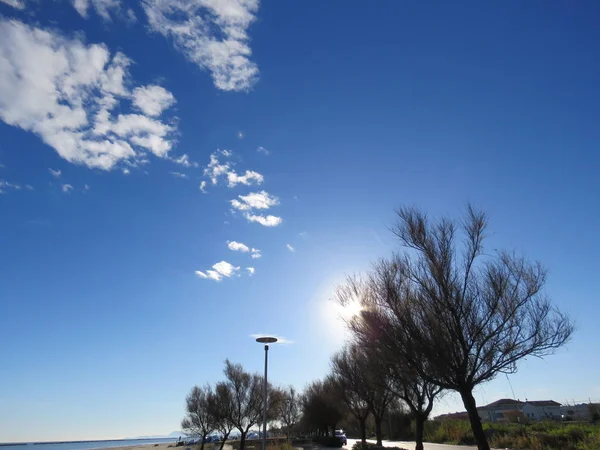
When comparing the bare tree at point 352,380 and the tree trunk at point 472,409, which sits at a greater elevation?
the bare tree at point 352,380

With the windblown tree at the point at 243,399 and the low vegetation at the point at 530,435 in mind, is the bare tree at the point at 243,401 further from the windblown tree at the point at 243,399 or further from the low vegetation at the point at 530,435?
the low vegetation at the point at 530,435

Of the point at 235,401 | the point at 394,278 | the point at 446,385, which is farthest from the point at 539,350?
the point at 235,401

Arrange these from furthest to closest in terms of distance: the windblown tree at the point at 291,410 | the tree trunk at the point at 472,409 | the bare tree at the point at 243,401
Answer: the windblown tree at the point at 291,410 < the bare tree at the point at 243,401 < the tree trunk at the point at 472,409

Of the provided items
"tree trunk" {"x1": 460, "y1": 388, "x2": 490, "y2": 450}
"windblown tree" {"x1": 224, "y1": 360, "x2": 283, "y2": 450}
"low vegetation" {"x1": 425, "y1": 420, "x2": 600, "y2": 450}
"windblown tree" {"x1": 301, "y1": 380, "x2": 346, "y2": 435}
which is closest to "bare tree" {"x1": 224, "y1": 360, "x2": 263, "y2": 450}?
"windblown tree" {"x1": 224, "y1": 360, "x2": 283, "y2": 450}

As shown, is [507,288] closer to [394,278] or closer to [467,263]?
[467,263]

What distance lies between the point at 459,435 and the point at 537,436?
1111 cm

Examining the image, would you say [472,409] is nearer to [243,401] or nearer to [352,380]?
[352,380]

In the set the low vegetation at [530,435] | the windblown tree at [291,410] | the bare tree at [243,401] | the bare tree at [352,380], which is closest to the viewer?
the low vegetation at [530,435]

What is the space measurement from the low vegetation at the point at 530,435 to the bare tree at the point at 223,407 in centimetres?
1846

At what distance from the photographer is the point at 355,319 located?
1156 cm

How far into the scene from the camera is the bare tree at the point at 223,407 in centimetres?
3197

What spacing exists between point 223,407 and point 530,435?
75.5ft

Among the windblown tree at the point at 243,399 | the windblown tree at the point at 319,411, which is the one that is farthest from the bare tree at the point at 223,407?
the windblown tree at the point at 319,411

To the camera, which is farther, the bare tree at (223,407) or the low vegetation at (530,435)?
the bare tree at (223,407)
